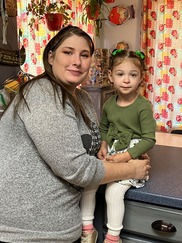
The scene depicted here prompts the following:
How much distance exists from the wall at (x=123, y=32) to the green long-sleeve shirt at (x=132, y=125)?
3495 mm

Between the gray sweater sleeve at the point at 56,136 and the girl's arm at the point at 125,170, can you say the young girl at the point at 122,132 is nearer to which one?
the girl's arm at the point at 125,170

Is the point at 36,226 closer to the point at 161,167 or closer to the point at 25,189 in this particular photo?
the point at 25,189

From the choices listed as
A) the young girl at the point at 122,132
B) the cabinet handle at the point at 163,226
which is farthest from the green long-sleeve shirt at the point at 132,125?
the cabinet handle at the point at 163,226

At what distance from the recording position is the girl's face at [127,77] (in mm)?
1064

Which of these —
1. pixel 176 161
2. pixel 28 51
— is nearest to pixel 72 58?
pixel 176 161

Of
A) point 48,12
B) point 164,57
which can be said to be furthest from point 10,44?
point 164,57

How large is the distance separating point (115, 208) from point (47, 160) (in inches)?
13.4

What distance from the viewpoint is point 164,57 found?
4.22 m

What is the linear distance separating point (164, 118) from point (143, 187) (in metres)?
3.46

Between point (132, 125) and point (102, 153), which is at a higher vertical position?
point (132, 125)

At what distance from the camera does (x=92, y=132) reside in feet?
3.27

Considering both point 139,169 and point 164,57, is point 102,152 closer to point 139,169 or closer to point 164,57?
point 139,169

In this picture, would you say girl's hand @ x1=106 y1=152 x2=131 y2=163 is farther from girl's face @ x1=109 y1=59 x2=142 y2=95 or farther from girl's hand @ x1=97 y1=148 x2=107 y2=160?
girl's face @ x1=109 y1=59 x2=142 y2=95

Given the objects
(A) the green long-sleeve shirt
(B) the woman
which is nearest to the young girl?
(A) the green long-sleeve shirt
